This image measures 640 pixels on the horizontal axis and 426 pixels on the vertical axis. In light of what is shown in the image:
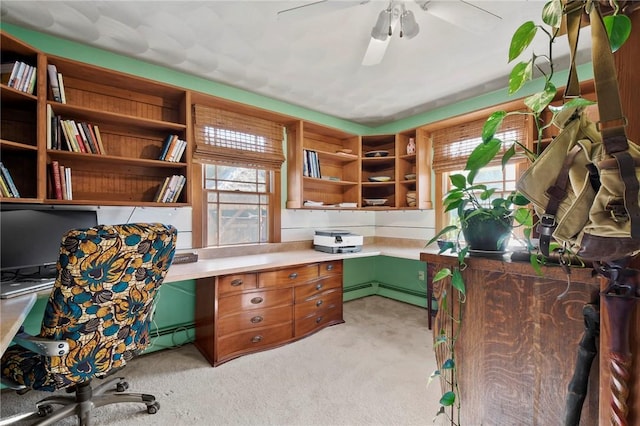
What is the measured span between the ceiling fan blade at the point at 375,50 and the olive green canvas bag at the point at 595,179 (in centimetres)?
162

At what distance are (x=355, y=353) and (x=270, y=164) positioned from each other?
2.14 metres

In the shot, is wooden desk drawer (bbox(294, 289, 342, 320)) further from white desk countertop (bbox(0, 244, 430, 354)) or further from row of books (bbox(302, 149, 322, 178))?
row of books (bbox(302, 149, 322, 178))

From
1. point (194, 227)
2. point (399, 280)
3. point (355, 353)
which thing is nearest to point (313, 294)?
point (355, 353)

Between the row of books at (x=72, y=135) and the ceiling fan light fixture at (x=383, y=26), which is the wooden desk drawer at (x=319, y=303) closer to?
the row of books at (x=72, y=135)

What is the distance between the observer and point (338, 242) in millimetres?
3256

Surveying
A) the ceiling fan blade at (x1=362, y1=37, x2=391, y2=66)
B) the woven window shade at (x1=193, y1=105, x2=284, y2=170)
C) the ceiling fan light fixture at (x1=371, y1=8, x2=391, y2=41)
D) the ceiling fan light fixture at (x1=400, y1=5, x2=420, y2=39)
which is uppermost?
the ceiling fan light fixture at (x1=400, y1=5, x2=420, y2=39)

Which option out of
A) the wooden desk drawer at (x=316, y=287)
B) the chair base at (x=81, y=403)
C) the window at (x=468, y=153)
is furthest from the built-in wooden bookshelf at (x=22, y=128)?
the window at (x=468, y=153)

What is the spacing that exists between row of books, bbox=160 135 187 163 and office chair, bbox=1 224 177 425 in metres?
1.06

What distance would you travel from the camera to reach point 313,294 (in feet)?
9.60

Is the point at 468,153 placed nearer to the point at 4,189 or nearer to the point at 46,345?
the point at 46,345

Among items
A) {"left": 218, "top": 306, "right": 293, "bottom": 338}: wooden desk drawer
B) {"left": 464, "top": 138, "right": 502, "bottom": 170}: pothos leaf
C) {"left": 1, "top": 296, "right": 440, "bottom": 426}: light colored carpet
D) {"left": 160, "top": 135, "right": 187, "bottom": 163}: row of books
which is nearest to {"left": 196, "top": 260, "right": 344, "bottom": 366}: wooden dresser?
{"left": 218, "top": 306, "right": 293, "bottom": 338}: wooden desk drawer

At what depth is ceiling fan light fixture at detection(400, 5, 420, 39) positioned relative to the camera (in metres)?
1.74

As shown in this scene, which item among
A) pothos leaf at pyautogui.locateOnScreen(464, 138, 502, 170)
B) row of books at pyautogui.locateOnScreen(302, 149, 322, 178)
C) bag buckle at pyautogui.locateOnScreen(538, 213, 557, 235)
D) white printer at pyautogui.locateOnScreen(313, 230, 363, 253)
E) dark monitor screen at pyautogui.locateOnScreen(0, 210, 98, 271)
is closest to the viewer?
bag buckle at pyautogui.locateOnScreen(538, 213, 557, 235)

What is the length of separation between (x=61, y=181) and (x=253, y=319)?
5.78 ft
